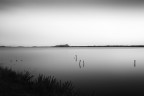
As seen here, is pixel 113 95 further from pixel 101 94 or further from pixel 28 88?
pixel 28 88

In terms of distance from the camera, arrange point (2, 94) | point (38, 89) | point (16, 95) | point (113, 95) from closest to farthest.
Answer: point (2, 94) < point (16, 95) < point (38, 89) < point (113, 95)

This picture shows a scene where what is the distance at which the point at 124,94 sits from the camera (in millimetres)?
21156

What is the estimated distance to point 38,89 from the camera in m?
14.2

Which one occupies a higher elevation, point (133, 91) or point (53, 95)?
point (53, 95)

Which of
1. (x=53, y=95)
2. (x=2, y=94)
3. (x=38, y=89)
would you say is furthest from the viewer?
(x=38, y=89)

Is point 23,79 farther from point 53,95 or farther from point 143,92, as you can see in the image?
point 143,92

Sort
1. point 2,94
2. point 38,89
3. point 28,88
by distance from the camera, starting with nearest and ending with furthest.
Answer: point 2,94 → point 38,89 → point 28,88

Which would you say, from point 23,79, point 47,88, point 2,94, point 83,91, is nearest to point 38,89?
point 47,88

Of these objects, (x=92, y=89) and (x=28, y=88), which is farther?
(x=92, y=89)

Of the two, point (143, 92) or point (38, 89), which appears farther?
point (143, 92)

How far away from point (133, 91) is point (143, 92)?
1189mm

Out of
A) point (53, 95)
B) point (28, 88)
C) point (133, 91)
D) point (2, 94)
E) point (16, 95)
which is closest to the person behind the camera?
point (2, 94)

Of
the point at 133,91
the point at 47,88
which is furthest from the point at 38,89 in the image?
the point at 133,91

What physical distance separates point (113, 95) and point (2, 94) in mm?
13960
